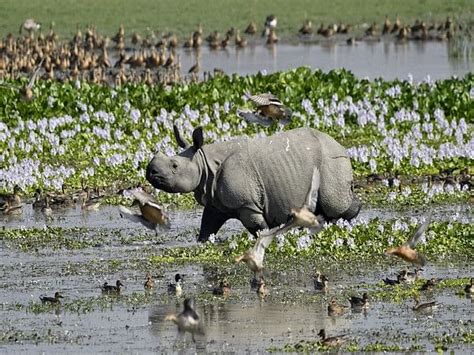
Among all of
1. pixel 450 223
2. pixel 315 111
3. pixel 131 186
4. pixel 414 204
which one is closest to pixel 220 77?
pixel 315 111

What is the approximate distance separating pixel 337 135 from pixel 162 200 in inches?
193

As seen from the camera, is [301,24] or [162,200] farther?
[301,24]

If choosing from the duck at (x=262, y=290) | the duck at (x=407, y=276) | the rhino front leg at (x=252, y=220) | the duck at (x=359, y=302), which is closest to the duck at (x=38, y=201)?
the rhino front leg at (x=252, y=220)

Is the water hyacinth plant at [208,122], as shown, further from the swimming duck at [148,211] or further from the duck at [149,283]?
the duck at [149,283]

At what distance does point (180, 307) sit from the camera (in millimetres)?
13859

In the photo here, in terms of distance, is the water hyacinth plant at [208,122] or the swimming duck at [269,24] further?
the swimming duck at [269,24]

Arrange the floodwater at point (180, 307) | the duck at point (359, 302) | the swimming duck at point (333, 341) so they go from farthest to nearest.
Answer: the duck at point (359, 302), the floodwater at point (180, 307), the swimming duck at point (333, 341)

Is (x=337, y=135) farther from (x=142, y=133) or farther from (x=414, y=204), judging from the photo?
(x=414, y=204)

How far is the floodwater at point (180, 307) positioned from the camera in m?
12.5

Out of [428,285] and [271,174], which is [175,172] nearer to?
[271,174]

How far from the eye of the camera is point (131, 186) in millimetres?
21109

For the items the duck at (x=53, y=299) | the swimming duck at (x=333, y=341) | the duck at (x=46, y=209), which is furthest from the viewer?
the duck at (x=46, y=209)

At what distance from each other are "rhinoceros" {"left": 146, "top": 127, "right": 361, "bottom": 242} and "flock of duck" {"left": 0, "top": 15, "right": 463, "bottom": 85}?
41.9ft

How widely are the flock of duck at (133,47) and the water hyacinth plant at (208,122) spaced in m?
3.55
